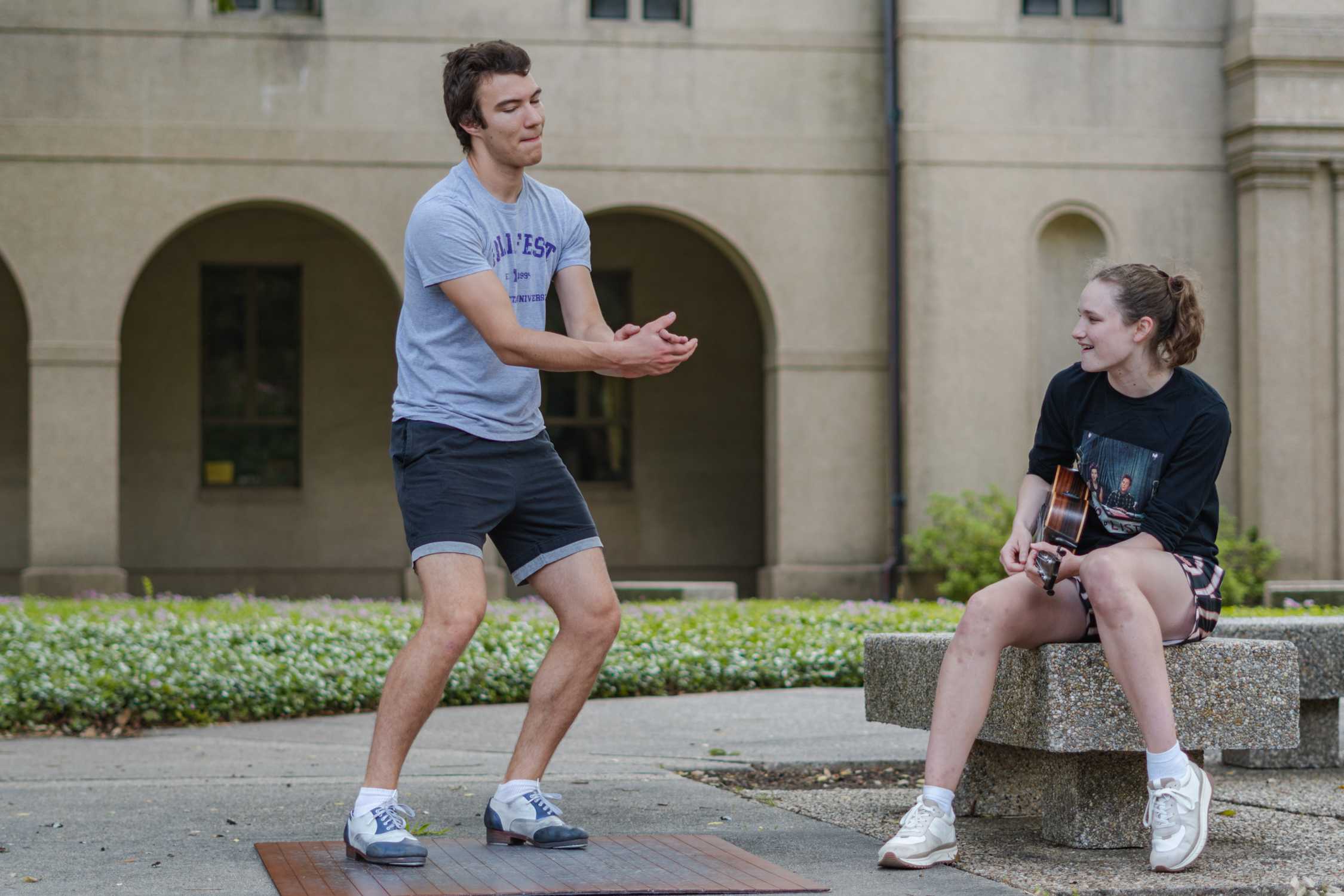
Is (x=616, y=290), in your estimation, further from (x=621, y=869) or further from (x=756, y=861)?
(x=621, y=869)

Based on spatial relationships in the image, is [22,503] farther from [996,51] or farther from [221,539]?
[996,51]

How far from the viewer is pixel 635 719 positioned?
24.8 ft

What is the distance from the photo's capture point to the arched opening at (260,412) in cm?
1614

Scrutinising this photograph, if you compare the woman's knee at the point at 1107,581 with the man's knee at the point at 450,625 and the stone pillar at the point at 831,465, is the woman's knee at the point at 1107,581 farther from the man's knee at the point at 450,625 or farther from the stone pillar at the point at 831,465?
the stone pillar at the point at 831,465

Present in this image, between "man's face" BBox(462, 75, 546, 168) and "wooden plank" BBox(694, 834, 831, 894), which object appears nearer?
"wooden plank" BBox(694, 834, 831, 894)

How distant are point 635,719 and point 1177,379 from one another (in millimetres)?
3902

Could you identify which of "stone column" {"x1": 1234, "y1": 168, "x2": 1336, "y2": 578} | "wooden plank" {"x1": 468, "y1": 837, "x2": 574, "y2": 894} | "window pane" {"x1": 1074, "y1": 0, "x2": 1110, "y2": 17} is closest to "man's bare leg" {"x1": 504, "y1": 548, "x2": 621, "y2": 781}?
"wooden plank" {"x1": 468, "y1": 837, "x2": 574, "y2": 894}

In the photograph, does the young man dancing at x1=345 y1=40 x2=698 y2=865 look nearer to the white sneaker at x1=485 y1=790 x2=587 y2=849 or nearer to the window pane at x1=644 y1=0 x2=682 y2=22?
the white sneaker at x1=485 y1=790 x2=587 y2=849

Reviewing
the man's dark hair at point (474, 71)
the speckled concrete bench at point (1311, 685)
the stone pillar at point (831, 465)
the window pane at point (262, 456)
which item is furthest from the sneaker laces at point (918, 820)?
the window pane at point (262, 456)

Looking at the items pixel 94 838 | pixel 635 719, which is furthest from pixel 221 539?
pixel 94 838

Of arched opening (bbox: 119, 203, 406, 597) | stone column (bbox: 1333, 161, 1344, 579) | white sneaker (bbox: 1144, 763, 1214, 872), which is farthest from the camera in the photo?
arched opening (bbox: 119, 203, 406, 597)

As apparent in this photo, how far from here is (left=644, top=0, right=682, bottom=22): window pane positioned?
14.6 m

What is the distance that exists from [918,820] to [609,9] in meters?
11.7

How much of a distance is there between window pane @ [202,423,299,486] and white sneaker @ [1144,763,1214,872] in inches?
531
